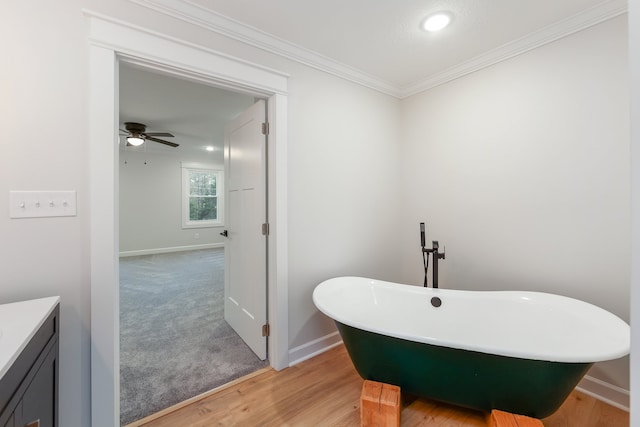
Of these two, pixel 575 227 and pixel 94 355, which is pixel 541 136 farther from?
pixel 94 355

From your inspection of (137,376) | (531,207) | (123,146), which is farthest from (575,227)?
(123,146)

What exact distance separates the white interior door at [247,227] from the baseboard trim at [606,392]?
85.2 inches

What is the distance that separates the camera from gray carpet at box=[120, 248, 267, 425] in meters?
1.81

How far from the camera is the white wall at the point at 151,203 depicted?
6.03 metres

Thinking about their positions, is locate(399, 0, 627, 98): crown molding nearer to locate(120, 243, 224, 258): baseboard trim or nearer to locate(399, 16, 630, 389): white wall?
locate(399, 16, 630, 389): white wall

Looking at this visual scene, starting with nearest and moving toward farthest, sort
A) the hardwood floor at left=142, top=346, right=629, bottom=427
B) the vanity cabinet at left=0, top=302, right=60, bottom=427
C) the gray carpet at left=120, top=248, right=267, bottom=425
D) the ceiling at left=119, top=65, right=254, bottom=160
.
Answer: the vanity cabinet at left=0, top=302, right=60, bottom=427, the hardwood floor at left=142, top=346, right=629, bottom=427, the gray carpet at left=120, top=248, right=267, bottom=425, the ceiling at left=119, top=65, right=254, bottom=160

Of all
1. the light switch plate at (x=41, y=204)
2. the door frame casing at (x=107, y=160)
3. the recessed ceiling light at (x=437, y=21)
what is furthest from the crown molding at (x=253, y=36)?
the light switch plate at (x=41, y=204)

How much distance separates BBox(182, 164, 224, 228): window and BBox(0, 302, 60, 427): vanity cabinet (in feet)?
19.6

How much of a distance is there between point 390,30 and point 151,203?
6.31m

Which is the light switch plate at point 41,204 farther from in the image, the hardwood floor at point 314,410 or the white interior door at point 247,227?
the hardwood floor at point 314,410

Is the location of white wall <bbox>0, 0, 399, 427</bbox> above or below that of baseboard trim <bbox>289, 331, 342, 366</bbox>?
above

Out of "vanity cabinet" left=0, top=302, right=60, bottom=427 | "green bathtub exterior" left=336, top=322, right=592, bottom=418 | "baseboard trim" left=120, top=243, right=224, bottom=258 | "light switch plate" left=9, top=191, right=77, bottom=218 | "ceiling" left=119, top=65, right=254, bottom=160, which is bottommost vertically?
"baseboard trim" left=120, top=243, right=224, bottom=258

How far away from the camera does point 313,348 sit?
223cm

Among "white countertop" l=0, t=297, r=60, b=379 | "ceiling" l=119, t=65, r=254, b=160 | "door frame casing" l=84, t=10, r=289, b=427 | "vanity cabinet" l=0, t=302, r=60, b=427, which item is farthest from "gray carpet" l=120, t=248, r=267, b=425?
"ceiling" l=119, t=65, r=254, b=160
